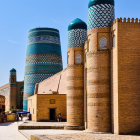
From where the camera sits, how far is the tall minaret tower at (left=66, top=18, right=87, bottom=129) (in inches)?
798

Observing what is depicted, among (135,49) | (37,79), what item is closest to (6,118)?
(37,79)

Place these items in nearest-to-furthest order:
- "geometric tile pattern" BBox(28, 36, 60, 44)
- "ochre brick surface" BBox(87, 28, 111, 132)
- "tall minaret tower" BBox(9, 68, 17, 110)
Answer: "ochre brick surface" BBox(87, 28, 111, 132), "geometric tile pattern" BBox(28, 36, 60, 44), "tall minaret tower" BBox(9, 68, 17, 110)

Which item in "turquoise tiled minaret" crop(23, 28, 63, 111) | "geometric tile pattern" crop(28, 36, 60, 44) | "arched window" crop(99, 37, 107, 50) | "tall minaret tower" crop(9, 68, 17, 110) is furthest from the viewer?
"tall minaret tower" crop(9, 68, 17, 110)

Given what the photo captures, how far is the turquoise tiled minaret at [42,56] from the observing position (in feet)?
132

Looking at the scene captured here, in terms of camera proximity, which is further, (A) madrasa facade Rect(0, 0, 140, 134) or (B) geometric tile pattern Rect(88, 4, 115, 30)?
(B) geometric tile pattern Rect(88, 4, 115, 30)

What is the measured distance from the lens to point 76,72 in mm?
20641

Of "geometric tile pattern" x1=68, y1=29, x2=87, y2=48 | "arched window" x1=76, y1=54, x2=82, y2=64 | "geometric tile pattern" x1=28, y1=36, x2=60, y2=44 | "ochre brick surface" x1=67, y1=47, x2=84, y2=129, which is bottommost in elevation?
"ochre brick surface" x1=67, y1=47, x2=84, y2=129

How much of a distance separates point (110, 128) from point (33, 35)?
89.3 feet

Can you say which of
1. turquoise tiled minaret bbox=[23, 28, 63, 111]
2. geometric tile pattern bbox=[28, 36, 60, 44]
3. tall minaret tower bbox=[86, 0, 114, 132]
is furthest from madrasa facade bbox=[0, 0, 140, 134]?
geometric tile pattern bbox=[28, 36, 60, 44]

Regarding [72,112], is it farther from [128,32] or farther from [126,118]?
[128,32]

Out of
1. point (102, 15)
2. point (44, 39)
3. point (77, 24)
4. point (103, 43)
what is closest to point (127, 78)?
point (103, 43)

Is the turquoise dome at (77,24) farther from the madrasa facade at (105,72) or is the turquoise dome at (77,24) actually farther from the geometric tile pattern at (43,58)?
the geometric tile pattern at (43,58)

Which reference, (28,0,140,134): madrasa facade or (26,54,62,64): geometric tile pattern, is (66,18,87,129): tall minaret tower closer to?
(28,0,140,134): madrasa facade

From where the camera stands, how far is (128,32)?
49.9ft
